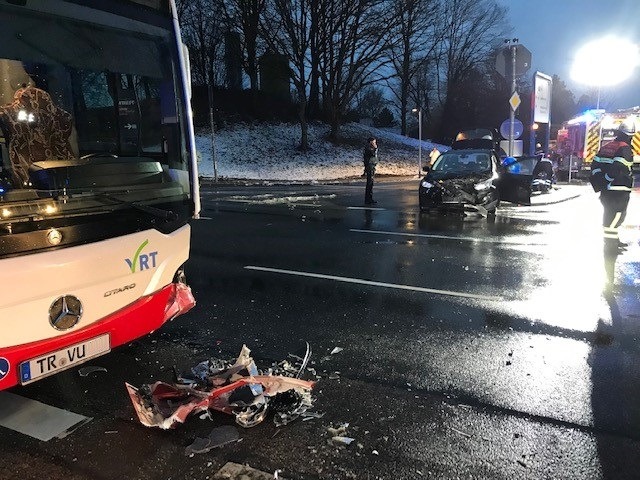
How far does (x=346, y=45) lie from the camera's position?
103 ft

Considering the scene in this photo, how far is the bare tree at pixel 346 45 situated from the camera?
2995 centimetres

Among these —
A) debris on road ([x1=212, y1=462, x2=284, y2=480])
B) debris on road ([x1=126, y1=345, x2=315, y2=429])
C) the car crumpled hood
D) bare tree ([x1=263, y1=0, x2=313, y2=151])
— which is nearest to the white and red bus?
debris on road ([x1=126, y1=345, x2=315, y2=429])

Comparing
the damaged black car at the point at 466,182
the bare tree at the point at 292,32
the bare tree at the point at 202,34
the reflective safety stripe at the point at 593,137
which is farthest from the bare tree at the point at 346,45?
the damaged black car at the point at 466,182

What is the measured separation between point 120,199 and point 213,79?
38.6 m

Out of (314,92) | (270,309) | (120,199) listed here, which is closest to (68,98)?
(120,199)

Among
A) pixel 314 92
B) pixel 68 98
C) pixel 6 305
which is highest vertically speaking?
pixel 314 92

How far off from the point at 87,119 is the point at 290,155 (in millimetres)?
27147

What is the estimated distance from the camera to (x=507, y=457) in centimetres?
305

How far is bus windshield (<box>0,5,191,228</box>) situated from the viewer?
11.2 ft

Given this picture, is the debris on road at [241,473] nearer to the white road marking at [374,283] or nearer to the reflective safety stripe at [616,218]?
the white road marking at [374,283]

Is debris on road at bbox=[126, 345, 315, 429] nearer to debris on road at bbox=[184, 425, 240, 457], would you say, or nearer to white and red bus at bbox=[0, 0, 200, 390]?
debris on road at bbox=[184, 425, 240, 457]

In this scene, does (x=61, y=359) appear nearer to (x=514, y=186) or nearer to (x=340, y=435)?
(x=340, y=435)

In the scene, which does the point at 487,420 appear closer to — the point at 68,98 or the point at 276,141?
the point at 68,98

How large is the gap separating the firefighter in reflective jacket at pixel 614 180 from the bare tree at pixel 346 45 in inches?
953
